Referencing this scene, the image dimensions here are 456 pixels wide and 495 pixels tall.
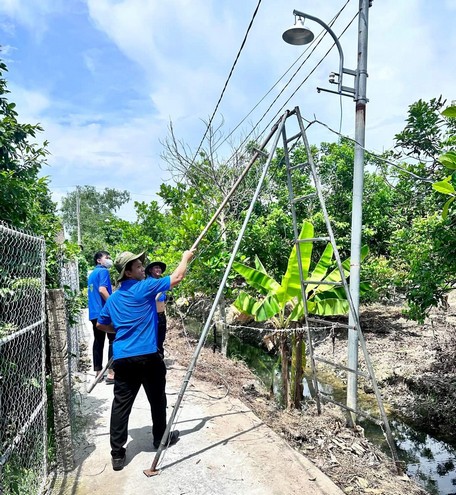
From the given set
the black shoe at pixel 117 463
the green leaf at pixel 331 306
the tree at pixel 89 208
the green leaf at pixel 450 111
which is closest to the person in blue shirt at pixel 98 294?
the black shoe at pixel 117 463

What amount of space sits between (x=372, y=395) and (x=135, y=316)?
6.65 metres

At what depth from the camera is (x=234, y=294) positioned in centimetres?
915

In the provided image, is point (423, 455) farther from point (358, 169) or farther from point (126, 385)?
point (126, 385)

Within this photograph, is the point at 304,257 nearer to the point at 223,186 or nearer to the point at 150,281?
the point at 150,281

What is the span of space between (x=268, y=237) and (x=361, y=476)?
286 inches

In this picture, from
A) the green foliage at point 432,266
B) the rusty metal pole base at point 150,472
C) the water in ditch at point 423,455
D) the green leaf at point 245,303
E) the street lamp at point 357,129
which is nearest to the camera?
the rusty metal pole base at point 150,472

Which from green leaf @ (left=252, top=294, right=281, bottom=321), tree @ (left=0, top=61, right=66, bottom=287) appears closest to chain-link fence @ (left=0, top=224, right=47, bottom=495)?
tree @ (left=0, top=61, right=66, bottom=287)

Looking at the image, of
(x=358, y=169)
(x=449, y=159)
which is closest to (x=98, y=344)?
(x=358, y=169)

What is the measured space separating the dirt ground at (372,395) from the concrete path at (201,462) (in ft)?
1.50

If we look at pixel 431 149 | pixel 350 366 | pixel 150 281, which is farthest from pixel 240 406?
pixel 431 149

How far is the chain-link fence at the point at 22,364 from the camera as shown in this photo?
259cm

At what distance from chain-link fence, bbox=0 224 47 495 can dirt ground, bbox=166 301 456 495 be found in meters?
2.52

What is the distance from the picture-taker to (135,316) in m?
3.54

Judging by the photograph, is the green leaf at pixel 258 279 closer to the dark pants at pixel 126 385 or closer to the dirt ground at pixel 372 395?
the dirt ground at pixel 372 395
